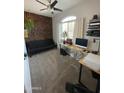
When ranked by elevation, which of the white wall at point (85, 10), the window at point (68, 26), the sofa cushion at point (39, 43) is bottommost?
the sofa cushion at point (39, 43)

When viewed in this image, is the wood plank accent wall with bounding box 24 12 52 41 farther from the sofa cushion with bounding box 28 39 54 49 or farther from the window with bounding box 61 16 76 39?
the window with bounding box 61 16 76 39

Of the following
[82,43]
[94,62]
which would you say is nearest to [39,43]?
[82,43]

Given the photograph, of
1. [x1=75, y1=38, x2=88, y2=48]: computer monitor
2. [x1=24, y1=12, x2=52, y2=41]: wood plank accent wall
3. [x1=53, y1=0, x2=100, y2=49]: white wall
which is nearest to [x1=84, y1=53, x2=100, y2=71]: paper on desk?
[x1=75, y1=38, x2=88, y2=48]: computer monitor

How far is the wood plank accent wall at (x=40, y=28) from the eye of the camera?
278 inches

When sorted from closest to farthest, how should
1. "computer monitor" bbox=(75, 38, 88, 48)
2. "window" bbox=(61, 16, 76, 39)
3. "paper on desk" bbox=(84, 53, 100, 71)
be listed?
"paper on desk" bbox=(84, 53, 100, 71)
"computer monitor" bbox=(75, 38, 88, 48)
"window" bbox=(61, 16, 76, 39)

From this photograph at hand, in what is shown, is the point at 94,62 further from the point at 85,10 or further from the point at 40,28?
the point at 40,28

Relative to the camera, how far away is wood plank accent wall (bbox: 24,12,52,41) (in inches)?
278

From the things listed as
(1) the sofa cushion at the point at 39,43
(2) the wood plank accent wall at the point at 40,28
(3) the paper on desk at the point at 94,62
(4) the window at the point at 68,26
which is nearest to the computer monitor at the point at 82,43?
(4) the window at the point at 68,26

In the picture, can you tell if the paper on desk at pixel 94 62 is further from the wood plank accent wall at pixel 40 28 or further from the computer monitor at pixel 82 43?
the wood plank accent wall at pixel 40 28

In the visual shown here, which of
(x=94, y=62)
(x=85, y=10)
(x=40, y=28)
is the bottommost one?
(x=94, y=62)

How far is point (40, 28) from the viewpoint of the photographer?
301 inches

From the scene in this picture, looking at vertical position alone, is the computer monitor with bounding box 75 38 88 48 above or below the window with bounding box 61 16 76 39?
below
